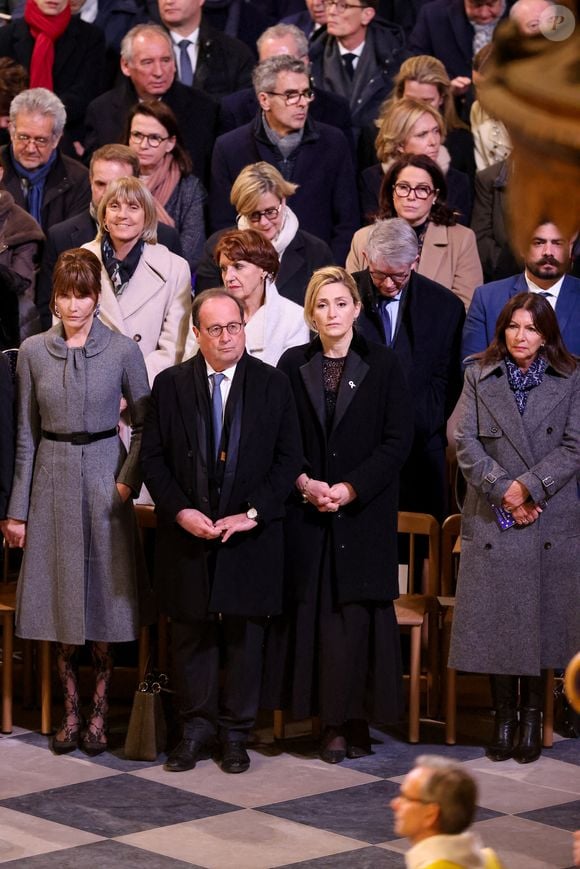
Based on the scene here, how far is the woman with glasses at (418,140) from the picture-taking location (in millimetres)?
6684

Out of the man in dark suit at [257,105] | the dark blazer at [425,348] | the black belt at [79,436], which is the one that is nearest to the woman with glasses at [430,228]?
the dark blazer at [425,348]

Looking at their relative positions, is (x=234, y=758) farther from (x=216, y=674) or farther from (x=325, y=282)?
(x=325, y=282)

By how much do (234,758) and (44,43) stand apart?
14.1 feet

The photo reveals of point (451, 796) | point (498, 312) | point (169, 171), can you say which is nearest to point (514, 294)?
point (498, 312)

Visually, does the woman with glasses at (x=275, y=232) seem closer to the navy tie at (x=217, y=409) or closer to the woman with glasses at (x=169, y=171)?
the woman with glasses at (x=169, y=171)

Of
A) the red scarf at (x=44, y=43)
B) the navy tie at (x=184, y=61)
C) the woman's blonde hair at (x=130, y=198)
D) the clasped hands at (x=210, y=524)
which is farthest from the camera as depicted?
the navy tie at (x=184, y=61)

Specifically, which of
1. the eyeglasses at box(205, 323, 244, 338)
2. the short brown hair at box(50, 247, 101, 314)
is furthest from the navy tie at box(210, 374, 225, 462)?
the short brown hair at box(50, 247, 101, 314)

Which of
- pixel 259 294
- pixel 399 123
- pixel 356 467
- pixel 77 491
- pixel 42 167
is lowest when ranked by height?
pixel 77 491

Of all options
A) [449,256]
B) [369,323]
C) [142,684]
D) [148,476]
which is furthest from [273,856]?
[449,256]

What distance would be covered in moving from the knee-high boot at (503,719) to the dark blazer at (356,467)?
585 millimetres

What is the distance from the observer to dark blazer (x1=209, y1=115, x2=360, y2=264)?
7016mm

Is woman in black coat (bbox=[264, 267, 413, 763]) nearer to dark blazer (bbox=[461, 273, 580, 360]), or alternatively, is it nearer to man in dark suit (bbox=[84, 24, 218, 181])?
dark blazer (bbox=[461, 273, 580, 360])

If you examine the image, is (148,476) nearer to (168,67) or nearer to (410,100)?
(410,100)

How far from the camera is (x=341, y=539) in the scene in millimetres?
5422
